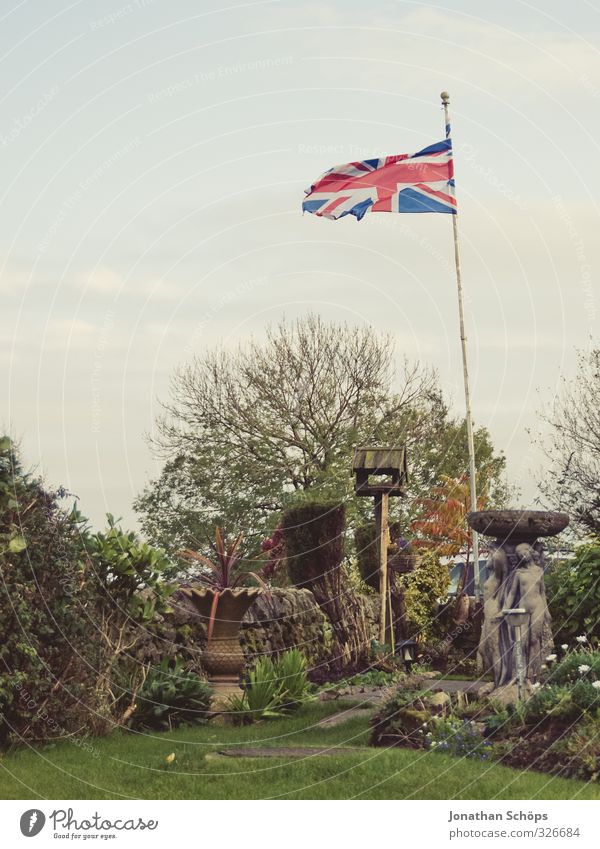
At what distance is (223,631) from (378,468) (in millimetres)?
5164

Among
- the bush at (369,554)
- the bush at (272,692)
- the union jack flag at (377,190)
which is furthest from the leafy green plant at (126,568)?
the union jack flag at (377,190)

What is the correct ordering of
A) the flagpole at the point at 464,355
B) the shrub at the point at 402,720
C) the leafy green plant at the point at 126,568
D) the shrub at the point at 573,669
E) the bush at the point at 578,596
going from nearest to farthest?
the shrub at the point at 402,720, the shrub at the point at 573,669, the leafy green plant at the point at 126,568, the bush at the point at 578,596, the flagpole at the point at 464,355

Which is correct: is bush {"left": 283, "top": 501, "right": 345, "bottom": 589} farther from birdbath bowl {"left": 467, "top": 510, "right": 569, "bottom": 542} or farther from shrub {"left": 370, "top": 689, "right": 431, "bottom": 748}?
shrub {"left": 370, "top": 689, "right": 431, "bottom": 748}

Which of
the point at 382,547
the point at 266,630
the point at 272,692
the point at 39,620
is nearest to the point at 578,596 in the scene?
the point at 382,547

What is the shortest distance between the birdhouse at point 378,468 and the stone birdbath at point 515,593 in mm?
5498

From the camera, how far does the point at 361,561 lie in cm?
2053

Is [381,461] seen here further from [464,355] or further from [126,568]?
[464,355]

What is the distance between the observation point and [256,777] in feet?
28.8

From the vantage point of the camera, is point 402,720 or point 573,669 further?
point 573,669

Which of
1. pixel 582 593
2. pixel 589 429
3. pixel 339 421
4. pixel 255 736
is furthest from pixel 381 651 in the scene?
pixel 339 421

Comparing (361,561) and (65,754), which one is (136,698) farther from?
(361,561)
